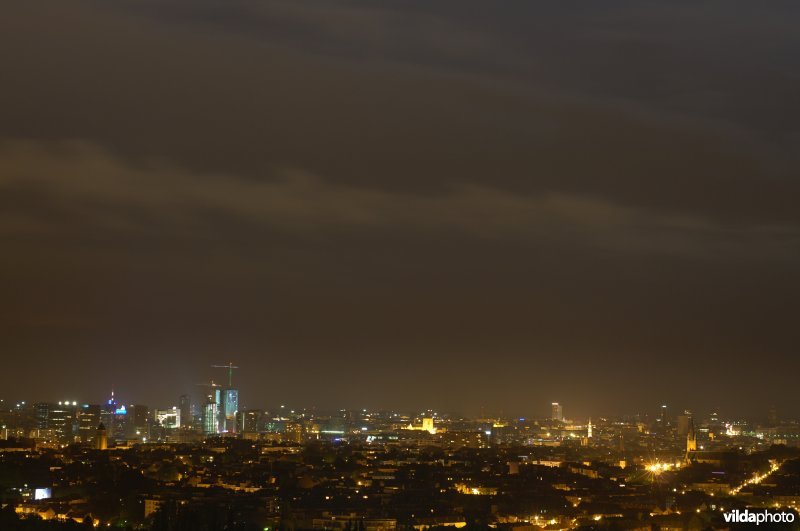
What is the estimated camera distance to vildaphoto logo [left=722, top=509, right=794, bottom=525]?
177ft

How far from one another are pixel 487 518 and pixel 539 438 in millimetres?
111050

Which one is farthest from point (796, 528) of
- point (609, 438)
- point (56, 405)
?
point (609, 438)

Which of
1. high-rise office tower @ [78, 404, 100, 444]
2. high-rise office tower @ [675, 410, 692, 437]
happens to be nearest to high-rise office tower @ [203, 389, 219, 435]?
high-rise office tower @ [78, 404, 100, 444]

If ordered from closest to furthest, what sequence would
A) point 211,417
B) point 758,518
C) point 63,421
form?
point 758,518, point 63,421, point 211,417

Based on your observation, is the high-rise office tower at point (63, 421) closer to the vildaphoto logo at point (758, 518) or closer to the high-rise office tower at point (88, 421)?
the high-rise office tower at point (88, 421)

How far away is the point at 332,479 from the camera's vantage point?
8725cm

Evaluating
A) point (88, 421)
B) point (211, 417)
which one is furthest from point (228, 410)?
point (88, 421)

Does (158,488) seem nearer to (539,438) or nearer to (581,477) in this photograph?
(581,477)

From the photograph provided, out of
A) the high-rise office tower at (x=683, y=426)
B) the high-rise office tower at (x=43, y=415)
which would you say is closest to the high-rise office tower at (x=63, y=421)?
the high-rise office tower at (x=43, y=415)

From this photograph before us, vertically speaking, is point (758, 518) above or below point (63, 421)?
below

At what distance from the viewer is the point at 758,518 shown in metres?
54.4

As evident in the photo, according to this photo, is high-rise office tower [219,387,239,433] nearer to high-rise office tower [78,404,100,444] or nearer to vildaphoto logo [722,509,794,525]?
high-rise office tower [78,404,100,444]

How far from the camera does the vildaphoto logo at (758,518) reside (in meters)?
54.0

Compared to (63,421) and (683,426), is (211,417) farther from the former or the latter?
(683,426)
